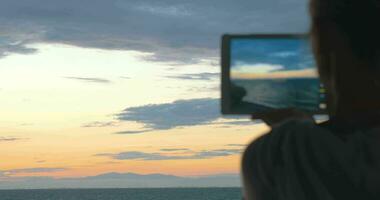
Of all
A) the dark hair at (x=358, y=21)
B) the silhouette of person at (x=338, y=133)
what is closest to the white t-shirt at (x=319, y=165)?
the silhouette of person at (x=338, y=133)

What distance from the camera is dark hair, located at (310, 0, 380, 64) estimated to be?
139 centimetres

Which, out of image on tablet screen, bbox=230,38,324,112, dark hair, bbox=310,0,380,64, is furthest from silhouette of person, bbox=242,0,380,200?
image on tablet screen, bbox=230,38,324,112

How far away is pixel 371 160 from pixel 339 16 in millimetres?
259

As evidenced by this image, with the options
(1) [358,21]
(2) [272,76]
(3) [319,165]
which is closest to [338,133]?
(3) [319,165]

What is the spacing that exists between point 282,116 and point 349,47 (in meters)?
0.18

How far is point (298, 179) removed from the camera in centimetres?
141

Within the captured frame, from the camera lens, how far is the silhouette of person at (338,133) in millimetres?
1389

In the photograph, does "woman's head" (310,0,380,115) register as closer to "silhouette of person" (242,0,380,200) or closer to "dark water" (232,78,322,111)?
"silhouette of person" (242,0,380,200)

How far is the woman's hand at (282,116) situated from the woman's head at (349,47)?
7 cm

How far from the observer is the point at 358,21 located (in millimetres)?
1394

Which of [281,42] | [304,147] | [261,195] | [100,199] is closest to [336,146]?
[304,147]

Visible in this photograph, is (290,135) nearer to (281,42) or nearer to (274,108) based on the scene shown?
(274,108)

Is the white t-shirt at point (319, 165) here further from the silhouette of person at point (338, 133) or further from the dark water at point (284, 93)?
the dark water at point (284, 93)

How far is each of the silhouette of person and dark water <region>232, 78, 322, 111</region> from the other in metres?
0.19
